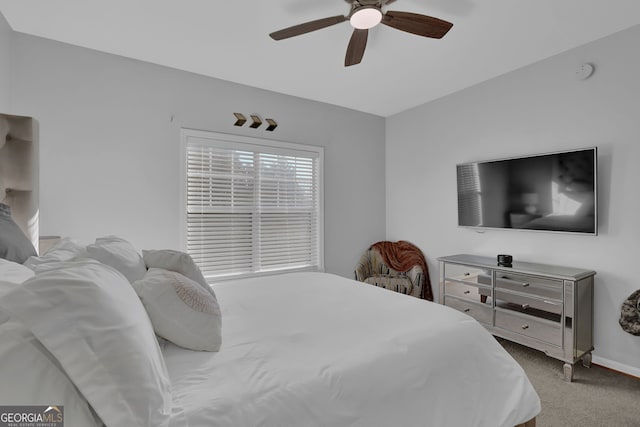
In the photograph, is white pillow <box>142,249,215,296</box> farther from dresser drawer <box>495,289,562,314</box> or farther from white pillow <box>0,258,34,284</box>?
dresser drawer <box>495,289,562,314</box>

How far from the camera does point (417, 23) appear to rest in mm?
2027

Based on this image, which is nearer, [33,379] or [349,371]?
[33,379]

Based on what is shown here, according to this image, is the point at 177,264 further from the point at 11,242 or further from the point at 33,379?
the point at 33,379

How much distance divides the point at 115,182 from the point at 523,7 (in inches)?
144

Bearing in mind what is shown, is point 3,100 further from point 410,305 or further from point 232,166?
point 410,305

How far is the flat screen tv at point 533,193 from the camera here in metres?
2.67

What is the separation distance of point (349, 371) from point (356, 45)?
2.15 meters

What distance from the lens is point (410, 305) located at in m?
1.84

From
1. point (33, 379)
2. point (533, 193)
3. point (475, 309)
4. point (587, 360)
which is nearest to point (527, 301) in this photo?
point (475, 309)

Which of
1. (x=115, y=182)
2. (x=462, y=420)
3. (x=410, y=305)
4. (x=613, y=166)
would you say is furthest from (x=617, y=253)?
(x=115, y=182)

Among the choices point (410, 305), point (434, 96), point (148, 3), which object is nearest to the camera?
point (410, 305)

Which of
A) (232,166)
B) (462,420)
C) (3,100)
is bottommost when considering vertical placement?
(462,420)

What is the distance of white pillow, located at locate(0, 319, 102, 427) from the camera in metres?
0.64

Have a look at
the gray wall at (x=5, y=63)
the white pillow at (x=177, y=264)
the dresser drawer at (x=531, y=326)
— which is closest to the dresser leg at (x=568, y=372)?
the dresser drawer at (x=531, y=326)
